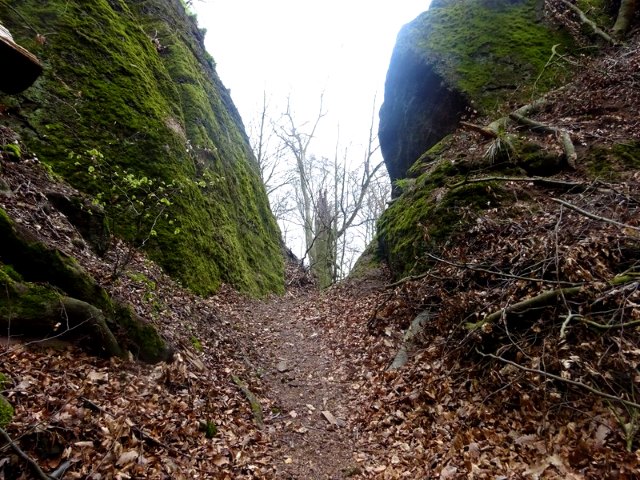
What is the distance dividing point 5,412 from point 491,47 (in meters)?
14.4

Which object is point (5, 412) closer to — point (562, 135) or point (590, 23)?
point (562, 135)

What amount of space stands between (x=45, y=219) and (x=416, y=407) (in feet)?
17.4

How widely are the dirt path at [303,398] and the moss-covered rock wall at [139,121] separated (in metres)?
2.29

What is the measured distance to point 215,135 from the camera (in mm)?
13789

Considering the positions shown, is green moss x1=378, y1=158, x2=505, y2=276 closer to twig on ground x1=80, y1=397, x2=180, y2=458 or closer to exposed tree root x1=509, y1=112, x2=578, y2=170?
exposed tree root x1=509, y1=112, x2=578, y2=170

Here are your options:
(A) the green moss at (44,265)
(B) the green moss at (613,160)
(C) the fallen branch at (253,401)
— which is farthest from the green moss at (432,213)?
(A) the green moss at (44,265)

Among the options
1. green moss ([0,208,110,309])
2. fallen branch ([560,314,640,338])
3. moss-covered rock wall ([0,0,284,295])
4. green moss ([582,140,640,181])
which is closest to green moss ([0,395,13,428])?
green moss ([0,208,110,309])

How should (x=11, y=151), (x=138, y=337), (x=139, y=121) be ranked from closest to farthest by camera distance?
(x=138, y=337) → (x=11, y=151) → (x=139, y=121)

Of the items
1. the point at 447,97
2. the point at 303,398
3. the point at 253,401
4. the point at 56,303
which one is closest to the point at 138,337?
the point at 56,303

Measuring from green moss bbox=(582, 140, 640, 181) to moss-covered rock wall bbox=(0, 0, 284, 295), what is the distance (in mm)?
6968

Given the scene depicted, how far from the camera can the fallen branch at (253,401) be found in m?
4.84

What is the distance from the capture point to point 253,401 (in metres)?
5.15

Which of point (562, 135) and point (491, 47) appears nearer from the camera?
point (562, 135)

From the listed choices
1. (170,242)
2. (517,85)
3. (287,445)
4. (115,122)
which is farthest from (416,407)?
(517,85)
